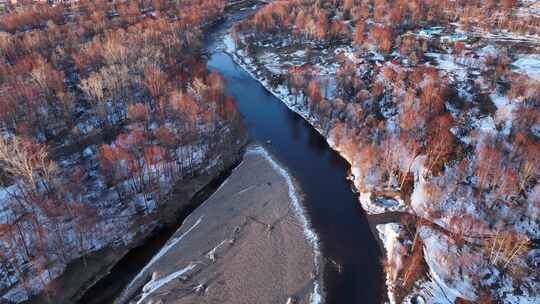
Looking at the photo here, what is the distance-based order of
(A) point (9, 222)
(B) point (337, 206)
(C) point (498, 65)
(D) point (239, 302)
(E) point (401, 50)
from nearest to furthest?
1. (D) point (239, 302)
2. (A) point (9, 222)
3. (B) point (337, 206)
4. (C) point (498, 65)
5. (E) point (401, 50)

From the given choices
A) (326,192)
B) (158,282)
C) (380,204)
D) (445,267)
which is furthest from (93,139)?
(445,267)

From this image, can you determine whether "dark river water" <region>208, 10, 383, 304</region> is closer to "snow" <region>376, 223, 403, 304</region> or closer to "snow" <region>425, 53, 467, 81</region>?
"snow" <region>376, 223, 403, 304</region>

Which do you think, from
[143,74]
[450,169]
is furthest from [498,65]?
[143,74]

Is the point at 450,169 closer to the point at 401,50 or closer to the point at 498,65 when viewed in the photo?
the point at 498,65

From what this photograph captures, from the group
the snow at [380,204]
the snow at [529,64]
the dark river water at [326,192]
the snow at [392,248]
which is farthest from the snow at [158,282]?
the snow at [529,64]

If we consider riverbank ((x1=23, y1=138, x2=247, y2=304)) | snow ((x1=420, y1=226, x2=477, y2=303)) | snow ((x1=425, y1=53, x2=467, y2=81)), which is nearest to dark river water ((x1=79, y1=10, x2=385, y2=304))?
riverbank ((x1=23, y1=138, x2=247, y2=304))

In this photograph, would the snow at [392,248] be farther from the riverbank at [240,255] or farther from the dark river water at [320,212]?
the riverbank at [240,255]
